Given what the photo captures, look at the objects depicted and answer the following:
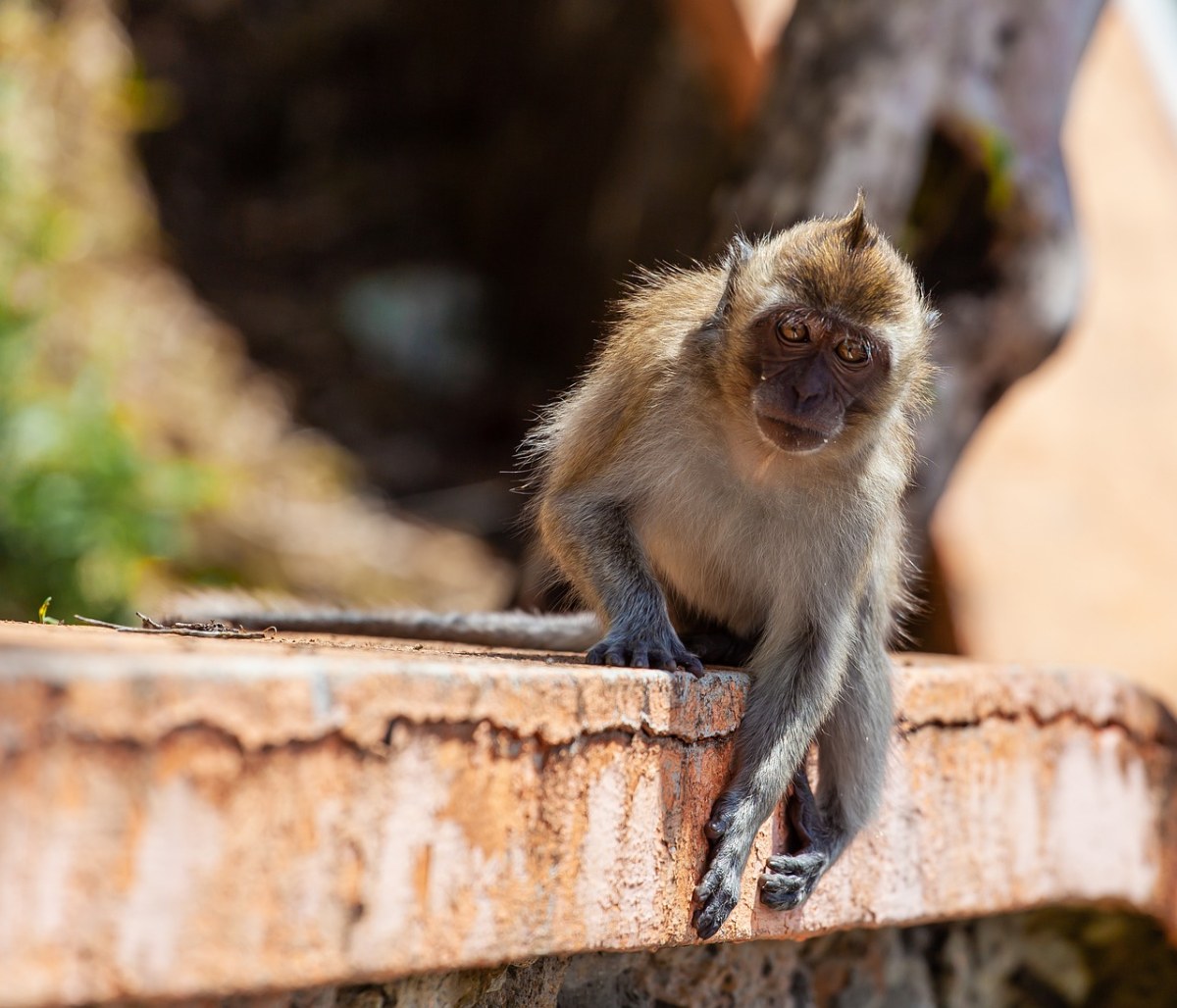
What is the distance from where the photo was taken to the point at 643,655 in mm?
2922

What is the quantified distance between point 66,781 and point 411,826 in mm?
544

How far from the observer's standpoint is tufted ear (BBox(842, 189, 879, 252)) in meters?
3.27

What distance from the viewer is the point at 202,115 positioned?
10.2 m

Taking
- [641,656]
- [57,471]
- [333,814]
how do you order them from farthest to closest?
[57,471], [641,656], [333,814]

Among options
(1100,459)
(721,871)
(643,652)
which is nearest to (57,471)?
(643,652)

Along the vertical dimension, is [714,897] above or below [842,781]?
below

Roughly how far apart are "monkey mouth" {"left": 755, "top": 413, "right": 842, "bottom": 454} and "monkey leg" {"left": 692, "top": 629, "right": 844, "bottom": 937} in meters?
0.43

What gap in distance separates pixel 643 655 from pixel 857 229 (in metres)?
1.13

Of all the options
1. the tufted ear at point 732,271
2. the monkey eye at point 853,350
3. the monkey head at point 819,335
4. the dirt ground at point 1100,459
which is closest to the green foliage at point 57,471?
the tufted ear at point 732,271

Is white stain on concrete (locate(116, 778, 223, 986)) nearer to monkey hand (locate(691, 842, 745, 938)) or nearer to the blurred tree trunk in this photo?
monkey hand (locate(691, 842, 745, 938))

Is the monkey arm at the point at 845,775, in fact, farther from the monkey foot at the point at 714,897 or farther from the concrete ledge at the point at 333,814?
the monkey foot at the point at 714,897

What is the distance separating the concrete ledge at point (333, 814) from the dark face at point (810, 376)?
585mm

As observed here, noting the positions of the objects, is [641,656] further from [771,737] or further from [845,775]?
[845,775]

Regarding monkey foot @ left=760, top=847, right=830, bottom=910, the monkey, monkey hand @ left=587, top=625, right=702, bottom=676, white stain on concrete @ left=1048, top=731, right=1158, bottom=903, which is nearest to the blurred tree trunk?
white stain on concrete @ left=1048, top=731, right=1158, bottom=903
